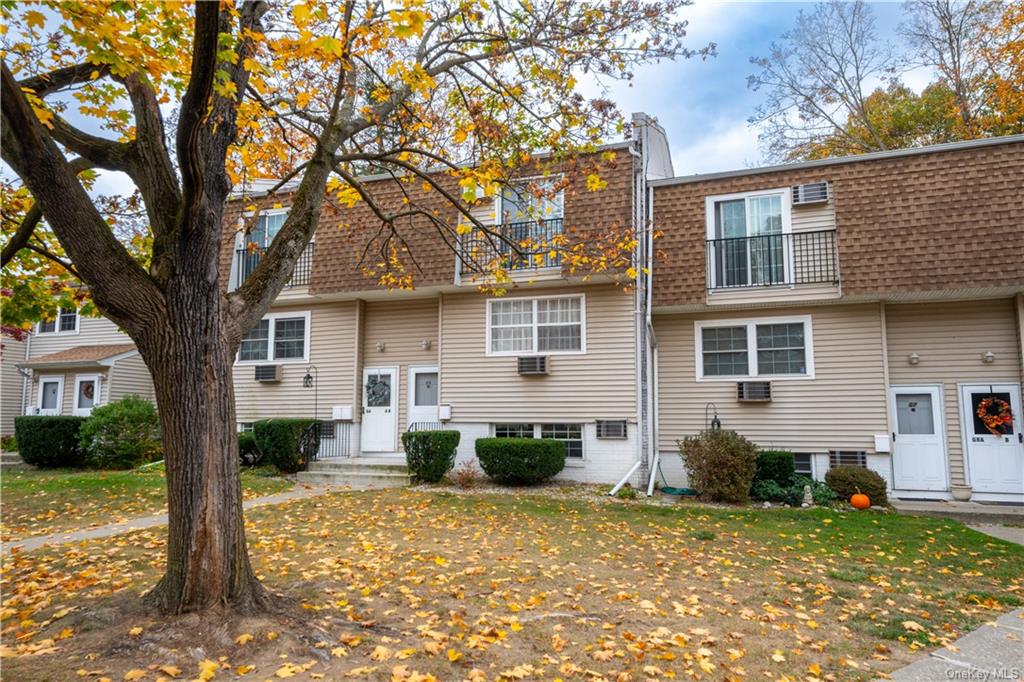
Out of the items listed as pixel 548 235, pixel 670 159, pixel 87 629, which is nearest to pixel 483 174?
pixel 87 629

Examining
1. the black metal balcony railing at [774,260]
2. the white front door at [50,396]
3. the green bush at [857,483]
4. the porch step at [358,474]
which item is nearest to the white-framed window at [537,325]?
the black metal balcony railing at [774,260]

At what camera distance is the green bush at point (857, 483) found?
10.8 m

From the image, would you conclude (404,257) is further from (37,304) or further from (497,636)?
(497,636)

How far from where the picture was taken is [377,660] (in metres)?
3.91

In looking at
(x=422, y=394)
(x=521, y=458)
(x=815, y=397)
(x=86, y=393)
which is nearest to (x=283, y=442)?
(x=422, y=394)

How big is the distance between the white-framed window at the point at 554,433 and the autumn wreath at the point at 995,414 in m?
7.65

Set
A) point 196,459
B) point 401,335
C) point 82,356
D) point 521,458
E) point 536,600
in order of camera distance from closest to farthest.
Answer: point 196,459 < point 536,600 < point 521,458 < point 401,335 < point 82,356

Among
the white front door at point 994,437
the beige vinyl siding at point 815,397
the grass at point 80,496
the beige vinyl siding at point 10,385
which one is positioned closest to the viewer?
the grass at point 80,496

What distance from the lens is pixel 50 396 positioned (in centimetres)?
2031

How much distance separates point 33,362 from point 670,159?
21163 millimetres

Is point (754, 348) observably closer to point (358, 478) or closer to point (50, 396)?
point (358, 478)

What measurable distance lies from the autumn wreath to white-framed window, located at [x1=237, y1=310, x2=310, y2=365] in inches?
574

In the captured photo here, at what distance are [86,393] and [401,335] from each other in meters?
12.4

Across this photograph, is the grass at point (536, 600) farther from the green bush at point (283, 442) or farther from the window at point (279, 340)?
the window at point (279, 340)
